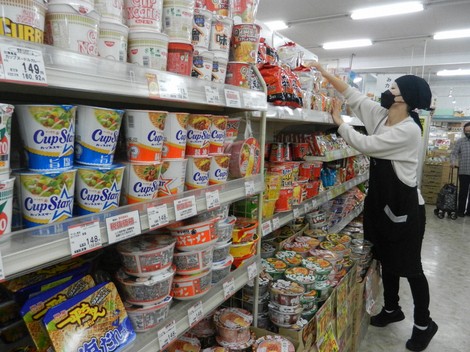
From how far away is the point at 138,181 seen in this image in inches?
31.1

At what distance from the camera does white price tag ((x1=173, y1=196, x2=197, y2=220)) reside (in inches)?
33.9

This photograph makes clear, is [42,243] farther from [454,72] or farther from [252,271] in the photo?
[454,72]

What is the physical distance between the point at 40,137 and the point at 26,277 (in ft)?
1.37

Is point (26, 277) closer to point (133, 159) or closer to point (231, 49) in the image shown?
point (133, 159)

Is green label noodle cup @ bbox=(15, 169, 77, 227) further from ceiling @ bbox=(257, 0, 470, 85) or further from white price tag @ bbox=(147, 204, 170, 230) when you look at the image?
ceiling @ bbox=(257, 0, 470, 85)

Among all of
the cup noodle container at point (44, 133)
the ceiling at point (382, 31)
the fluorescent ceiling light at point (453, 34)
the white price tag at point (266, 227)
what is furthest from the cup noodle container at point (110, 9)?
the fluorescent ceiling light at point (453, 34)

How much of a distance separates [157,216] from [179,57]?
424mm

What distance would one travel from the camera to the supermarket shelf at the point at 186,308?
0.83m

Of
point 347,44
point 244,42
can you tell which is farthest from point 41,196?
point 347,44

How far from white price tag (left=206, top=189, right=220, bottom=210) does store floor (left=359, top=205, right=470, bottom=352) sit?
197cm

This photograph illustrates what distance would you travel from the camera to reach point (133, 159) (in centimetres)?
79

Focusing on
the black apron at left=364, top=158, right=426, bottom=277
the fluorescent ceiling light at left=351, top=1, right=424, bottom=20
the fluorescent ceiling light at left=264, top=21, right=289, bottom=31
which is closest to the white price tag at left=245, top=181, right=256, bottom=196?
the black apron at left=364, top=158, right=426, bottom=277

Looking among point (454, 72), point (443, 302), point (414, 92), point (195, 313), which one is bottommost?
point (443, 302)

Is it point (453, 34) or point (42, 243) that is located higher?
point (453, 34)
